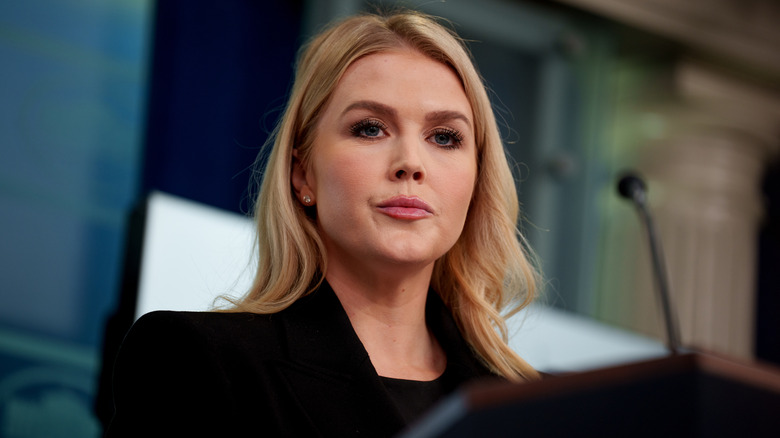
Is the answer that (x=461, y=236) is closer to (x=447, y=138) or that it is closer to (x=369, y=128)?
(x=447, y=138)

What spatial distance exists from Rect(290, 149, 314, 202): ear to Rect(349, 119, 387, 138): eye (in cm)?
16

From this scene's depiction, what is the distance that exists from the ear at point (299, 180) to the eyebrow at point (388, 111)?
15cm

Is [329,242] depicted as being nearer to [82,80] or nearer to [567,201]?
[82,80]

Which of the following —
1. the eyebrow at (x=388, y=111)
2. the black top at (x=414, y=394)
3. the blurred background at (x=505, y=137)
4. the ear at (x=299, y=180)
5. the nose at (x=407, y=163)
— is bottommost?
the blurred background at (x=505, y=137)

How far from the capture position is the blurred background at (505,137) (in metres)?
3.93

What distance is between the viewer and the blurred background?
3928 mm

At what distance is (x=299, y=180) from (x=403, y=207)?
11.2 inches

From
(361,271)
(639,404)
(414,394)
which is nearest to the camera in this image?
(639,404)

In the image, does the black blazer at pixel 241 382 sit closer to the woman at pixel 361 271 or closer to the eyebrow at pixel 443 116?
the woman at pixel 361 271

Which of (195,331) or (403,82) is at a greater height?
(403,82)

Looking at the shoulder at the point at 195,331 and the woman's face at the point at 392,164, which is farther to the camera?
the woman's face at the point at 392,164

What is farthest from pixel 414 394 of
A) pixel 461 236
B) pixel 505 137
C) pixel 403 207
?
pixel 505 137

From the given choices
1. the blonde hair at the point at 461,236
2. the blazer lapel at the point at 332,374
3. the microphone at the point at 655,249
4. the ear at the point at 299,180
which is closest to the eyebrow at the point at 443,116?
the blonde hair at the point at 461,236

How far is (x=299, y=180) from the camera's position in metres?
2.06
